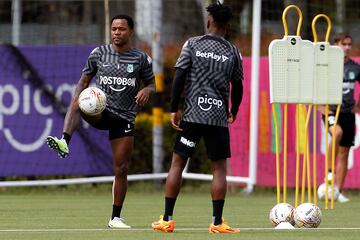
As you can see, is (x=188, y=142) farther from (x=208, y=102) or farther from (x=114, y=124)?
(x=114, y=124)

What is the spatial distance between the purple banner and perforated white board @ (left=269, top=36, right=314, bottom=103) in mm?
6331

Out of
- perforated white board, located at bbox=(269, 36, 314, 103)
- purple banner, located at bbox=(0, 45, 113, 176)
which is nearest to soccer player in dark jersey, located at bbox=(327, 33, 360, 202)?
purple banner, located at bbox=(0, 45, 113, 176)

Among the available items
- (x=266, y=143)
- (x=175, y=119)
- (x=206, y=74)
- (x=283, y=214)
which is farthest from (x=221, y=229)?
(x=266, y=143)

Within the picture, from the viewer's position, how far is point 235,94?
454 inches

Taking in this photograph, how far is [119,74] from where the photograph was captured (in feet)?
39.4

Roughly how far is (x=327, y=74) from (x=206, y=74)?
254cm

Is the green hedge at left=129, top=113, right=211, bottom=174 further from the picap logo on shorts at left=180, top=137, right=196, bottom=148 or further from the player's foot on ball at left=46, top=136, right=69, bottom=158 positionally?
the picap logo on shorts at left=180, top=137, right=196, bottom=148

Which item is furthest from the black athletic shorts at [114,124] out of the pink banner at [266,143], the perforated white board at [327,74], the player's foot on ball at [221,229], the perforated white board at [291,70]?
the pink banner at [266,143]

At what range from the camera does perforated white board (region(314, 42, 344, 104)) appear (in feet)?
43.7

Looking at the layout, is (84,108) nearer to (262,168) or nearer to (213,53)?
(213,53)

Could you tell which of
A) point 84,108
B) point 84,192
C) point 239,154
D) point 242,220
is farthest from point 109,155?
point 84,108

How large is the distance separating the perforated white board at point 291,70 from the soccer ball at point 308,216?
1.41 m

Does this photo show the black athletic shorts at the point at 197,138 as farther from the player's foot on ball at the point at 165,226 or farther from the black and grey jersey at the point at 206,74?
the player's foot on ball at the point at 165,226

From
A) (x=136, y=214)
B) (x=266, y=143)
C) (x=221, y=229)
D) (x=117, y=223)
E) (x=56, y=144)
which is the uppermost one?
(x=56, y=144)
